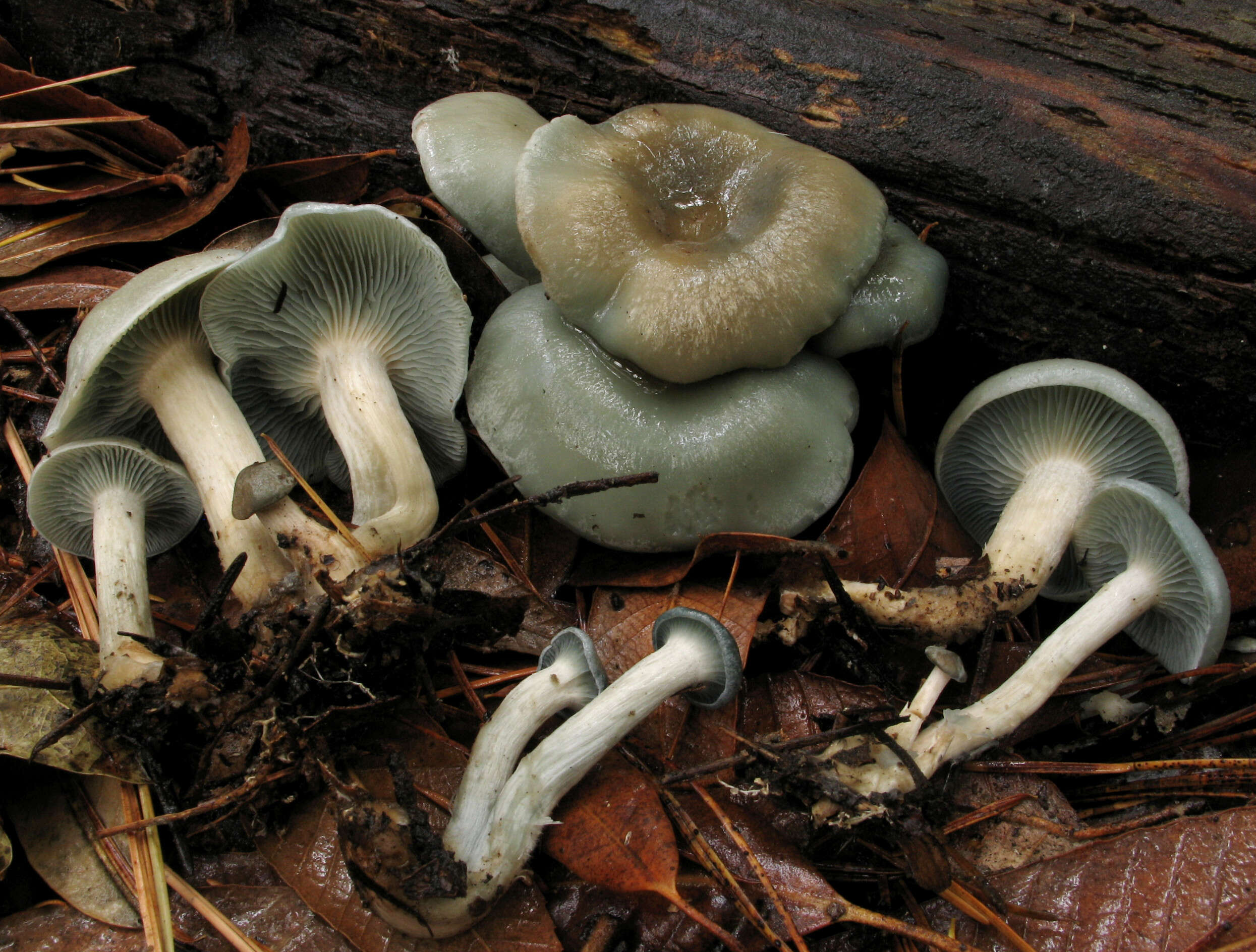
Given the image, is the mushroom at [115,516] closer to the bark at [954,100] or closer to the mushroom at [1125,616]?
the bark at [954,100]

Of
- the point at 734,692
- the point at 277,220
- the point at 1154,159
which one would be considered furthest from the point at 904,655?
the point at 277,220

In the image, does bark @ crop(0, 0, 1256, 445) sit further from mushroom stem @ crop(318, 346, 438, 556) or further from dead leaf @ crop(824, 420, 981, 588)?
mushroom stem @ crop(318, 346, 438, 556)

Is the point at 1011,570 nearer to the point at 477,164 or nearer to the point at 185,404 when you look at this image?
the point at 477,164

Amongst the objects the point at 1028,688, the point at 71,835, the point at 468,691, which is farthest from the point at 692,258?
the point at 71,835

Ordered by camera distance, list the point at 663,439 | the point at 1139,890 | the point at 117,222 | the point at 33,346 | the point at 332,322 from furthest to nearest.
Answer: the point at 117,222, the point at 33,346, the point at 332,322, the point at 663,439, the point at 1139,890

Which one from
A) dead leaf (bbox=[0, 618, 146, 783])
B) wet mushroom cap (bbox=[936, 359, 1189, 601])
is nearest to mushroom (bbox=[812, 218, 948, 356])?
wet mushroom cap (bbox=[936, 359, 1189, 601])
